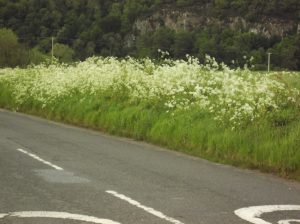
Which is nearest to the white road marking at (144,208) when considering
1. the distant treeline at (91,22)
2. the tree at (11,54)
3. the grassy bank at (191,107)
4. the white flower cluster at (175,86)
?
the grassy bank at (191,107)

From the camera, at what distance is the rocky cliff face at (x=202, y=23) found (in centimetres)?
11874

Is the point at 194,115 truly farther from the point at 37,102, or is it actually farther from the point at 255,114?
the point at 37,102

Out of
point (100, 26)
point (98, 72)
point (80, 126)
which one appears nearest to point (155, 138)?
point (80, 126)

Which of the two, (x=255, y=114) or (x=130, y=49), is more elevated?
(x=130, y=49)

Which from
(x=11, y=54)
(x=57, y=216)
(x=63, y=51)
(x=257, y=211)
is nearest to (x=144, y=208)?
(x=57, y=216)

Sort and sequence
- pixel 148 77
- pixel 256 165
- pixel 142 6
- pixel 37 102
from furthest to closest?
pixel 142 6
pixel 37 102
pixel 148 77
pixel 256 165

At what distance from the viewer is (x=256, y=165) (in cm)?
1128

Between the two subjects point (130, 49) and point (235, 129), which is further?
point (130, 49)

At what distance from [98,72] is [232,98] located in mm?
9474

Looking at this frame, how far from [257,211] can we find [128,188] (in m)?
2.28

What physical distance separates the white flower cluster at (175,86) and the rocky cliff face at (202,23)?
84.2 m

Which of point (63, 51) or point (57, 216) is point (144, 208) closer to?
point (57, 216)

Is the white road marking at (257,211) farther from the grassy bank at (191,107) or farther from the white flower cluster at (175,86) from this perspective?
the white flower cluster at (175,86)

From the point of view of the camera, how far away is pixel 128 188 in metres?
8.59
